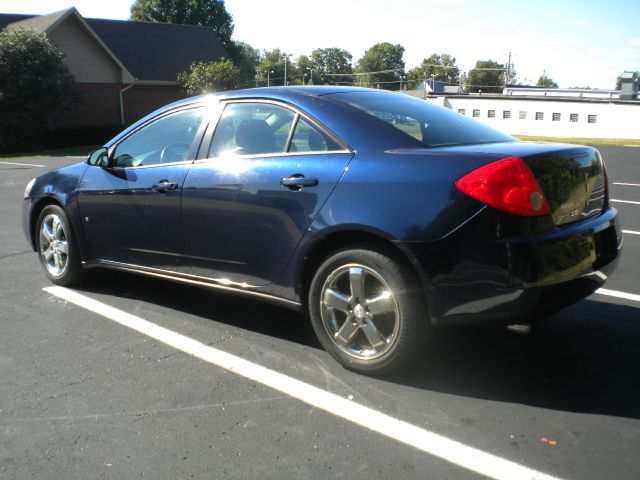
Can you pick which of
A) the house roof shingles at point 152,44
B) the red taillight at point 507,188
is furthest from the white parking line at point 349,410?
the house roof shingles at point 152,44

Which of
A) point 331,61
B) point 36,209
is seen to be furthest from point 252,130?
point 331,61

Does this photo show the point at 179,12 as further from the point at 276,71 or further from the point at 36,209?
the point at 36,209

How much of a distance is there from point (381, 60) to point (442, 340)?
14555 cm

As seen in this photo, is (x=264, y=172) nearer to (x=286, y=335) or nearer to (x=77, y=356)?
(x=286, y=335)

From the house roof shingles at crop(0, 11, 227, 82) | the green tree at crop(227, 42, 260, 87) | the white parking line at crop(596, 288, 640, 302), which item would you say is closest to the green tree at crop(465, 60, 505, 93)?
the green tree at crop(227, 42, 260, 87)

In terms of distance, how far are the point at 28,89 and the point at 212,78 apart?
964 cm

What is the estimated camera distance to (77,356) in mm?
4148

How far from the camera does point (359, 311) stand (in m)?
3.73

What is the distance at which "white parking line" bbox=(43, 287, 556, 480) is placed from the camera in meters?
2.81

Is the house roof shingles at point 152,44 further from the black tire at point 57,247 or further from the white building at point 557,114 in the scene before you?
the black tire at point 57,247

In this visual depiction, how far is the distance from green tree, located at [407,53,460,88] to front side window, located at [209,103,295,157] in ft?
419

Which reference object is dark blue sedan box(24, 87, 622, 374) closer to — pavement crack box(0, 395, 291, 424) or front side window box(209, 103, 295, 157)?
front side window box(209, 103, 295, 157)

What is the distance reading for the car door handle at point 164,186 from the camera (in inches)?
180

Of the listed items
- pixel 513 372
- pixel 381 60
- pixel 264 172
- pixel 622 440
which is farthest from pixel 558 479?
pixel 381 60
